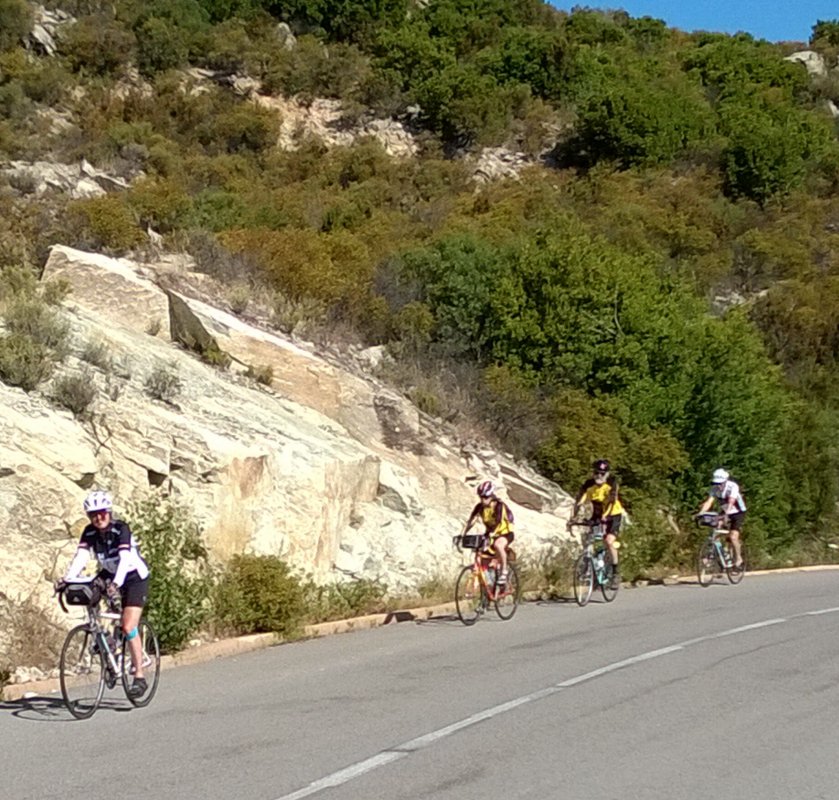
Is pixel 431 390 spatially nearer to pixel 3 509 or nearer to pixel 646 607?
pixel 646 607

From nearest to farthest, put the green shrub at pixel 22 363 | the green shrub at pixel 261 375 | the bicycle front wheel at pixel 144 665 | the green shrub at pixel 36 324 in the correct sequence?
the bicycle front wheel at pixel 144 665, the green shrub at pixel 22 363, the green shrub at pixel 36 324, the green shrub at pixel 261 375

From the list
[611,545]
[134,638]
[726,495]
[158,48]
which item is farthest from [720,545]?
[158,48]

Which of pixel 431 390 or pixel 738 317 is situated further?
pixel 738 317

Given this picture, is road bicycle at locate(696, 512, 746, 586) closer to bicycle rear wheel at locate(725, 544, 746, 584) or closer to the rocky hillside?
bicycle rear wheel at locate(725, 544, 746, 584)

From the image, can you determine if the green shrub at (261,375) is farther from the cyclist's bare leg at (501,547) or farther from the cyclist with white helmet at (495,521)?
the cyclist's bare leg at (501,547)

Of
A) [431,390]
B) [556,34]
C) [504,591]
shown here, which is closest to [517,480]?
[431,390]

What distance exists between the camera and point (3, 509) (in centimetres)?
1284

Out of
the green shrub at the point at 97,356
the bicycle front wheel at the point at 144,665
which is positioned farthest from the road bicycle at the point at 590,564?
the bicycle front wheel at the point at 144,665

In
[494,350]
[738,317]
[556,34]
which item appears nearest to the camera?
[494,350]

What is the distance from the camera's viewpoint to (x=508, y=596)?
54.0 ft

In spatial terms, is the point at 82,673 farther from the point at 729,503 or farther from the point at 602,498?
the point at 729,503

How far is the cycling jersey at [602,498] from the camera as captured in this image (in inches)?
722

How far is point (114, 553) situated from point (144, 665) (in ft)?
3.27

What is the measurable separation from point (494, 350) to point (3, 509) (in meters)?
18.6
